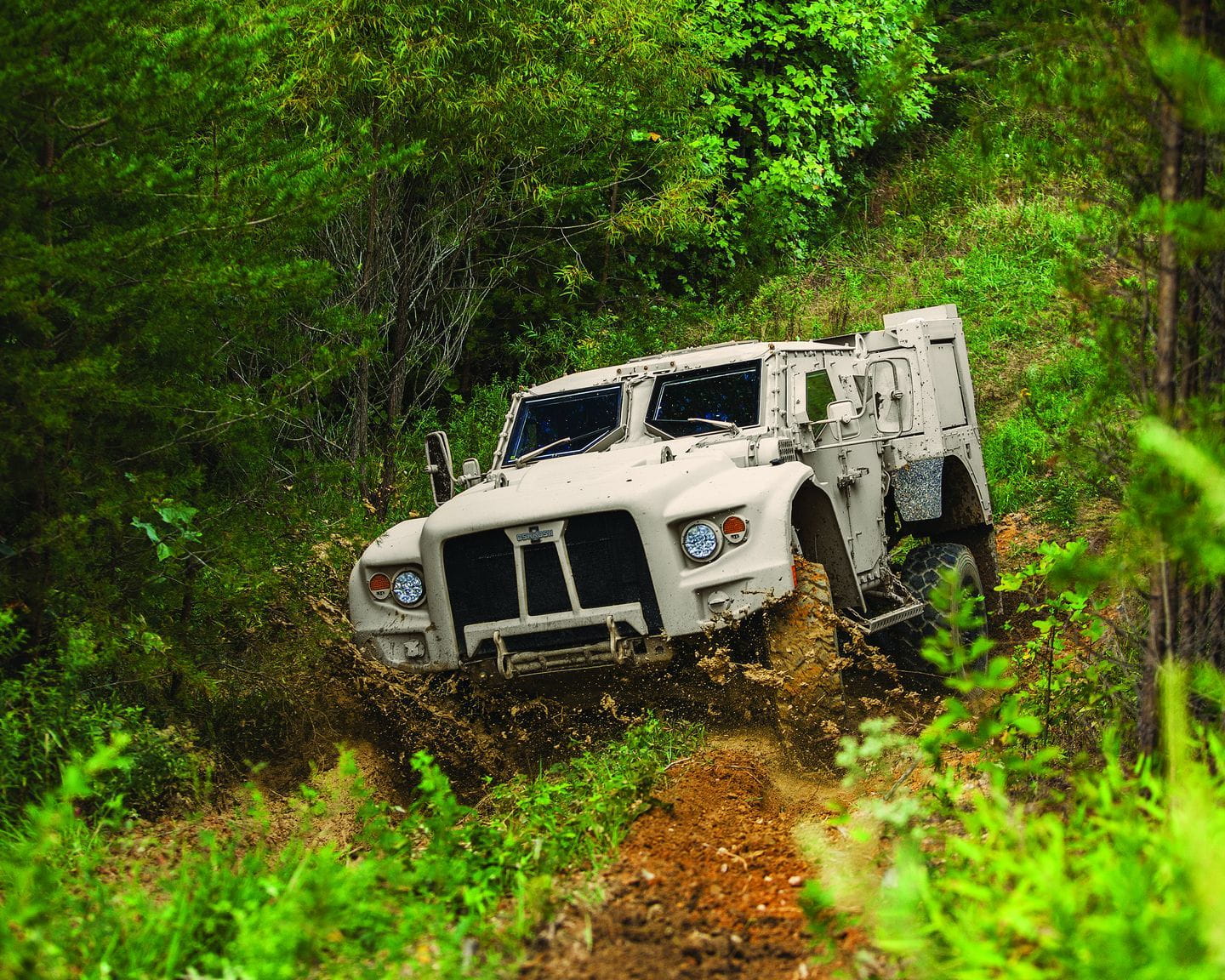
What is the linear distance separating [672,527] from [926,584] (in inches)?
115

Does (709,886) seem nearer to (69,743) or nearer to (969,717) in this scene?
(969,717)

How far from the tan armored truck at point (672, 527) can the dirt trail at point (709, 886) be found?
453mm

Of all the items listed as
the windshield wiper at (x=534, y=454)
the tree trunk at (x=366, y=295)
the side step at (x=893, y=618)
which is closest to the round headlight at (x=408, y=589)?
the windshield wiper at (x=534, y=454)

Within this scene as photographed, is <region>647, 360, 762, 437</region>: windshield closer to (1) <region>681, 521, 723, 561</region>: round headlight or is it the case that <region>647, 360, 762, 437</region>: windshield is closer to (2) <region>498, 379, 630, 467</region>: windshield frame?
(2) <region>498, 379, 630, 467</region>: windshield frame

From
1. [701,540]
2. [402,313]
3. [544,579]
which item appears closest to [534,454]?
[544,579]

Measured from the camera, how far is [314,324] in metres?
8.45

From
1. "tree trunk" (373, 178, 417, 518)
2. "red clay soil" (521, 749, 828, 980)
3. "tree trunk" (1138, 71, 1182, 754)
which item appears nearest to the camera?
"red clay soil" (521, 749, 828, 980)

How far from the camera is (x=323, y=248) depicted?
12.4 meters

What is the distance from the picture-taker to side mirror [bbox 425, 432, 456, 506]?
25.7ft

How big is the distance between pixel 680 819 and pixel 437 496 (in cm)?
321

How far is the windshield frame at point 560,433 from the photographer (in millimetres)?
7680

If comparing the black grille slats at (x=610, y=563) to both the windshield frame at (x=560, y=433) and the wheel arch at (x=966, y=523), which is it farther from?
the wheel arch at (x=966, y=523)

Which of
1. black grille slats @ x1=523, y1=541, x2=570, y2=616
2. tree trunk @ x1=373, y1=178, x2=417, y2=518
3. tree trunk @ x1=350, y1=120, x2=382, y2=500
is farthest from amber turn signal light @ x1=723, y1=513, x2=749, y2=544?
tree trunk @ x1=373, y1=178, x2=417, y2=518

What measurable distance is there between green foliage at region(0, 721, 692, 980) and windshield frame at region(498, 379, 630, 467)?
268 cm
